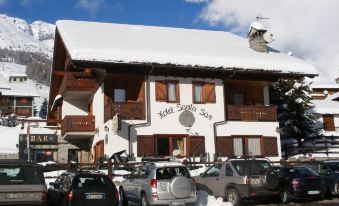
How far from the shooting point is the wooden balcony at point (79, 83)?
3047 cm

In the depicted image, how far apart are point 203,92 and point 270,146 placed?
5.62 m

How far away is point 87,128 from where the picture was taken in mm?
31000

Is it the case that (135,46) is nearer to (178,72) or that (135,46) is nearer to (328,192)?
(178,72)

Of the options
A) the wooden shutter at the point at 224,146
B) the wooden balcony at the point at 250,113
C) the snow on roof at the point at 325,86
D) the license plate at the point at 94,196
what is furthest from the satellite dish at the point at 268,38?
the snow on roof at the point at 325,86

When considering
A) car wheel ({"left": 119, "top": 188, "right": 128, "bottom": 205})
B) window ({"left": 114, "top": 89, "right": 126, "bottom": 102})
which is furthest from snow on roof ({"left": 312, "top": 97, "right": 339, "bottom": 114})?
car wheel ({"left": 119, "top": 188, "right": 128, "bottom": 205})

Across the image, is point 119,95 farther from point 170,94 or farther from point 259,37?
point 259,37

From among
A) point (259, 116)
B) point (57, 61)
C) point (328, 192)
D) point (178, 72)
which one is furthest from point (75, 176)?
point (57, 61)

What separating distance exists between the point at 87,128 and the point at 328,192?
1686 cm

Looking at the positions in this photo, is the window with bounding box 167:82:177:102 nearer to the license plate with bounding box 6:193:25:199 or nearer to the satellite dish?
the satellite dish

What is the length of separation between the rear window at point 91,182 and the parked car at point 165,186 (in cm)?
190

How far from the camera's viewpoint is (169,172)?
15453mm

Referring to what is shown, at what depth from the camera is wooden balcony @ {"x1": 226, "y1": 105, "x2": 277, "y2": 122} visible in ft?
98.5

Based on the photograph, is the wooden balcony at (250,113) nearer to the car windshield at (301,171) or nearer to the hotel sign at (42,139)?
the car windshield at (301,171)

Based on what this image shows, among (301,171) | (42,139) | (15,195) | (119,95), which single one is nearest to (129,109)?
(119,95)
